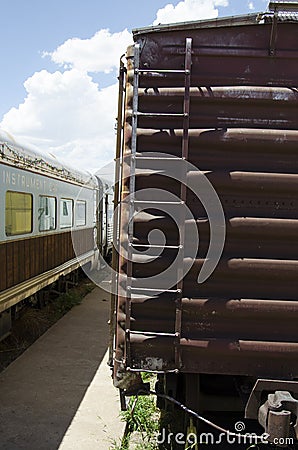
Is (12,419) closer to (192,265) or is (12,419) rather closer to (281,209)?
(192,265)

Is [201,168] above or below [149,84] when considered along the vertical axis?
below

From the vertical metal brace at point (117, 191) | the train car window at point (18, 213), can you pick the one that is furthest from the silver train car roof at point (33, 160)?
the vertical metal brace at point (117, 191)

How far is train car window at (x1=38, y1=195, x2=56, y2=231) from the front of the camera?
9.62 meters

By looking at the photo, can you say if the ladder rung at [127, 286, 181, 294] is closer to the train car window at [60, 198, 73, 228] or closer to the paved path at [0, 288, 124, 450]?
the paved path at [0, 288, 124, 450]

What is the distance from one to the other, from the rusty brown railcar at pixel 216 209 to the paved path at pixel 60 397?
181 centimetres

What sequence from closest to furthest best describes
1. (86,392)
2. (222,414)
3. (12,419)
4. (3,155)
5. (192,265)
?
(192,265) → (222,414) → (12,419) → (86,392) → (3,155)

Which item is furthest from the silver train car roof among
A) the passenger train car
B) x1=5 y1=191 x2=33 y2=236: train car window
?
x1=5 y1=191 x2=33 y2=236: train car window

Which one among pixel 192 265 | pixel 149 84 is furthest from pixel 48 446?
pixel 149 84

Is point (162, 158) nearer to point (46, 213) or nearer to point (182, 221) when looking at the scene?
point (182, 221)

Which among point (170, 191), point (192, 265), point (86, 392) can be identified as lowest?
point (86, 392)

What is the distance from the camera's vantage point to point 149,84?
4.09 meters

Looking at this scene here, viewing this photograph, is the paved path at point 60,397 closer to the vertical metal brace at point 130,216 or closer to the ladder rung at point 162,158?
the vertical metal brace at point 130,216

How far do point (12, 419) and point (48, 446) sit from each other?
30.5 inches

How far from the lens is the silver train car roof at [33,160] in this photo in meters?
7.62
